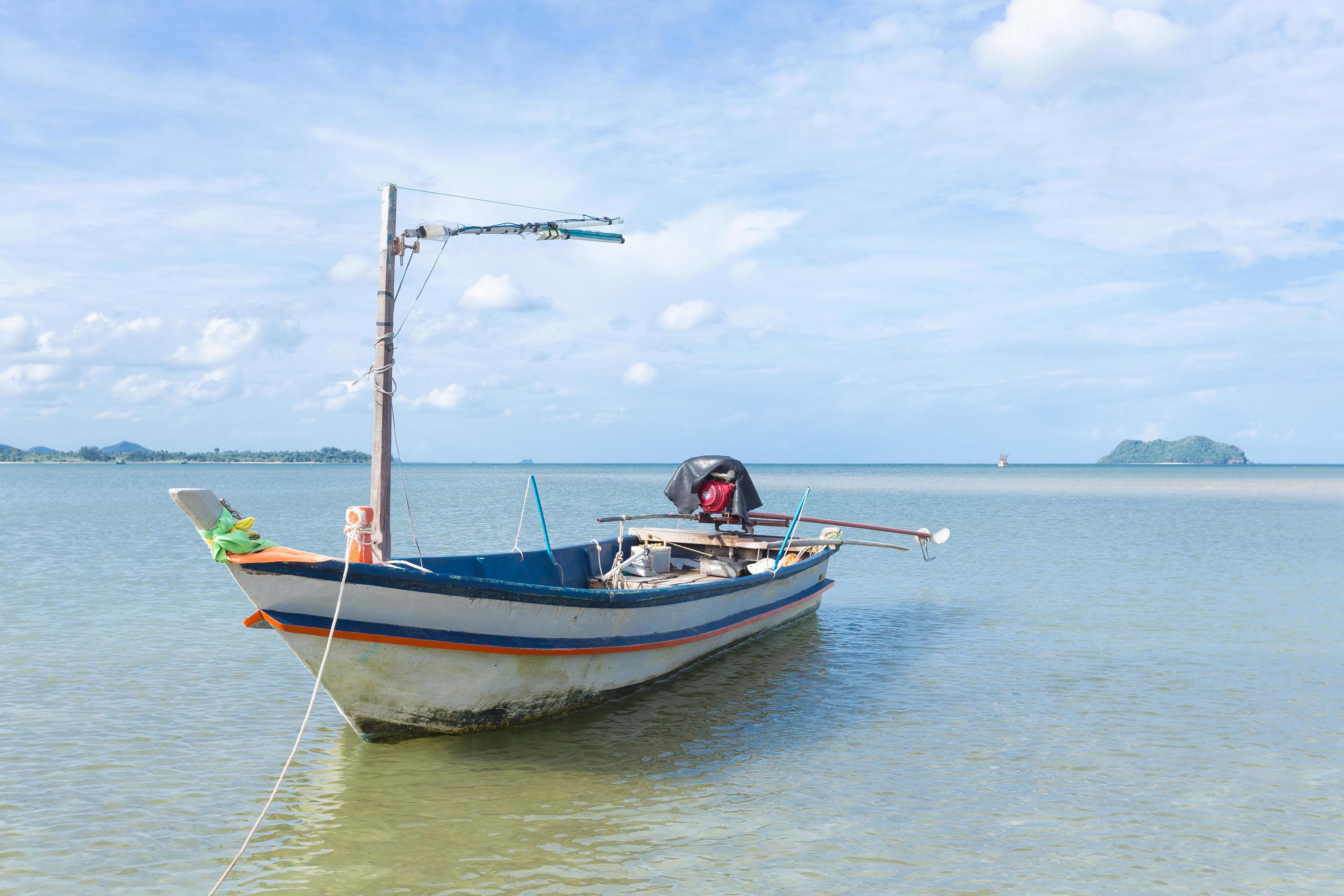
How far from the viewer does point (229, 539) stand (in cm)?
728

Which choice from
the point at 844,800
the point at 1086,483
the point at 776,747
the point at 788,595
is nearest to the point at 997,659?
the point at 788,595

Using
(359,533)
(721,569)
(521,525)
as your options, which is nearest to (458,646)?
(359,533)

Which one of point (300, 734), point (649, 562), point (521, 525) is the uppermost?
point (521, 525)

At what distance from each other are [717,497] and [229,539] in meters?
10.1

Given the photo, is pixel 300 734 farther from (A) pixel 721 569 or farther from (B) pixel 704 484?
(B) pixel 704 484

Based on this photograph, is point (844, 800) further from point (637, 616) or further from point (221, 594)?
point (221, 594)

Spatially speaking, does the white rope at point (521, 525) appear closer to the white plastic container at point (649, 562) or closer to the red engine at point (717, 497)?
the white plastic container at point (649, 562)

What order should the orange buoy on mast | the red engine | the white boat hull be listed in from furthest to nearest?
1. the red engine
2. the orange buoy on mast
3. the white boat hull

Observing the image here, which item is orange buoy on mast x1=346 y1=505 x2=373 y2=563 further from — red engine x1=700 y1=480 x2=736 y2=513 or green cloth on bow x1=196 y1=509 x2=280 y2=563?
red engine x1=700 y1=480 x2=736 y2=513

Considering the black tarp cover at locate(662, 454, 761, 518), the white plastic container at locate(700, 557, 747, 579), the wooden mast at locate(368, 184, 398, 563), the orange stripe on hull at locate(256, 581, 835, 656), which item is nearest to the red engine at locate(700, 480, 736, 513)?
the black tarp cover at locate(662, 454, 761, 518)

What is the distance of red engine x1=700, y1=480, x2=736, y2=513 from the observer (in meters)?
16.3

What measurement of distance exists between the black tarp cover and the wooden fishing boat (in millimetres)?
2483

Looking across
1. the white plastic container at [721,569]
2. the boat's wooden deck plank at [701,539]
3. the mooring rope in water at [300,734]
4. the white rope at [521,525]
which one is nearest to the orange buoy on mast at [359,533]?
the mooring rope in water at [300,734]

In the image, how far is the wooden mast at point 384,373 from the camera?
10.7 m
